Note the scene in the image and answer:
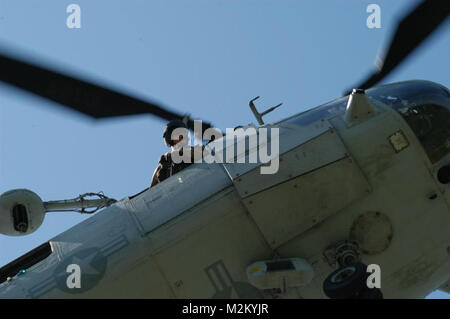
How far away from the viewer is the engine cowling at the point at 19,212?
8141 mm

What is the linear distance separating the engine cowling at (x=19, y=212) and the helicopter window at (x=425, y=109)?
182 inches

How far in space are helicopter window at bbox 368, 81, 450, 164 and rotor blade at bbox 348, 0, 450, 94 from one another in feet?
1.32

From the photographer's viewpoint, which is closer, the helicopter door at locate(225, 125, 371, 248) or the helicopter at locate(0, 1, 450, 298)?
the helicopter at locate(0, 1, 450, 298)

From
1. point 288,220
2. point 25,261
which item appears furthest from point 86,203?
point 288,220

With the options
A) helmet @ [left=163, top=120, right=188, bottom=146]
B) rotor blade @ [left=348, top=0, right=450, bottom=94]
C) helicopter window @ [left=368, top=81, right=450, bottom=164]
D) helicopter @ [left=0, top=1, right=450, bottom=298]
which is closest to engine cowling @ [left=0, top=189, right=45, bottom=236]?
helicopter @ [left=0, top=1, right=450, bottom=298]

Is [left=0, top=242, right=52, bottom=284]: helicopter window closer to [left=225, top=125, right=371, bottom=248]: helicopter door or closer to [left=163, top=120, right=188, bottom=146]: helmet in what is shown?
[left=163, top=120, right=188, bottom=146]: helmet

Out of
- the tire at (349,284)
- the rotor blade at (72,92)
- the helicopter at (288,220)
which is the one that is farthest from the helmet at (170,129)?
the tire at (349,284)

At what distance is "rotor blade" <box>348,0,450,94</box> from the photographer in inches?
287

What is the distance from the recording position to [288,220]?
23.9ft

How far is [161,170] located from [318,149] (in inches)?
86.2

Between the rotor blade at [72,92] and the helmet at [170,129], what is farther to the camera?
the helmet at [170,129]

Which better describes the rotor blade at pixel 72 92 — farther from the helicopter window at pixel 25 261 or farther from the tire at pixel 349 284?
the tire at pixel 349 284
